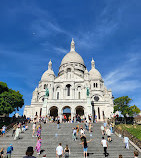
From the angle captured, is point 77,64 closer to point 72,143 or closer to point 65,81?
point 65,81

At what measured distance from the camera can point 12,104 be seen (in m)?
29.8

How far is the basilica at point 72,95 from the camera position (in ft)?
114

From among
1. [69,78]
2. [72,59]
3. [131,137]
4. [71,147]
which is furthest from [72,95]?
[71,147]

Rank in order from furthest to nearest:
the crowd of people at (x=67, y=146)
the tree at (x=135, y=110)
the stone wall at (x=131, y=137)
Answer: the tree at (x=135, y=110)
the stone wall at (x=131, y=137)
the crowd of people at (x=67, y=146)

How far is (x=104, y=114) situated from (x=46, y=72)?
27.1 m

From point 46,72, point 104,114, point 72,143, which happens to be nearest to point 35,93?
point 46,72

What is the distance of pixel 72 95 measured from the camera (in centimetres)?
3947

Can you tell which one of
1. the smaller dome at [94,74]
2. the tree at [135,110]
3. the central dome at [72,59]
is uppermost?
the central dome at [72,59]

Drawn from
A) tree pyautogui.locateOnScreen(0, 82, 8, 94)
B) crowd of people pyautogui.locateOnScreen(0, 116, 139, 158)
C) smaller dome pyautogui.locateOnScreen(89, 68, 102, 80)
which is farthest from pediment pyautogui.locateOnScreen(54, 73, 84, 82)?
crowd of people pyautogui.locateOnScreen(0, 116, 139, 158)

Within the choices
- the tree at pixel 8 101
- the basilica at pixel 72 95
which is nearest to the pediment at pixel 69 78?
the basilica at pixel 72 95

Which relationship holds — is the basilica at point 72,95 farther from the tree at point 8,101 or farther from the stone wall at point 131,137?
the stone wall at point 131,137

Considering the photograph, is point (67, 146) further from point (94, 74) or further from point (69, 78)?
point (94, 74)

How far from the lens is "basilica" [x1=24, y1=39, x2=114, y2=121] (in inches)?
1364

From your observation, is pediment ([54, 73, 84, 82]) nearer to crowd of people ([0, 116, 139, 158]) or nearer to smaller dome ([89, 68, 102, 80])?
smaller dome ([89, 68, 102, 80])
